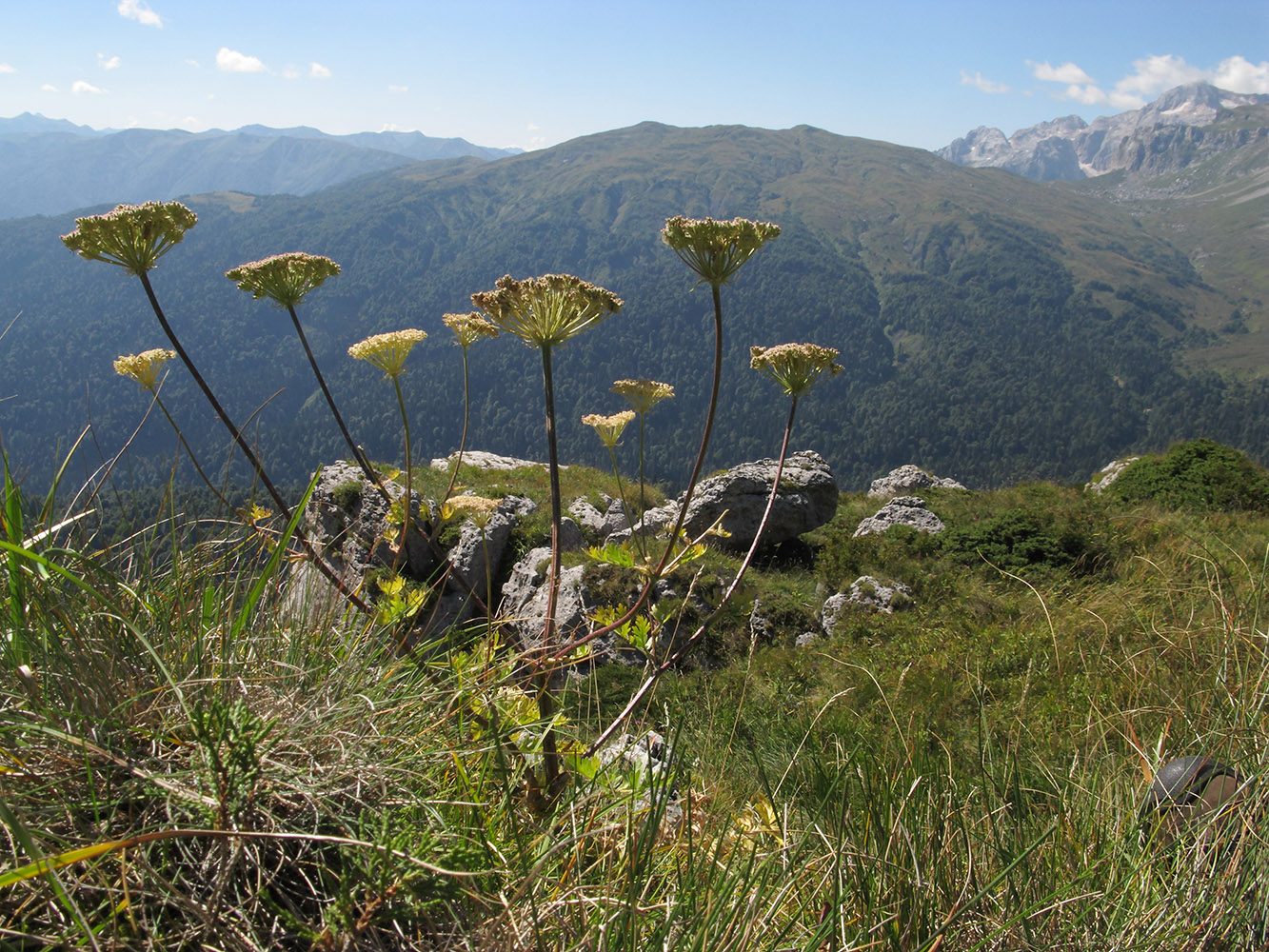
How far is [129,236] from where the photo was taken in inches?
95.8

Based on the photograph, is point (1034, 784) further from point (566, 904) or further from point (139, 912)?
point (139, 912)

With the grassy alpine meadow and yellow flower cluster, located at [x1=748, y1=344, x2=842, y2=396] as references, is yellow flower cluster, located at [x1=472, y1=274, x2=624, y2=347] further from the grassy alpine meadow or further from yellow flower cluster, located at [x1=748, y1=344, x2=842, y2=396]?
yellow flower cluster, located at [x1=748, y1=344, x2=842, y2=396]

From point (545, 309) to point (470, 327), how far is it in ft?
2.59

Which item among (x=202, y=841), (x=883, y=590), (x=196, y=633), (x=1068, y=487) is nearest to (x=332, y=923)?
(x=202, y=841)

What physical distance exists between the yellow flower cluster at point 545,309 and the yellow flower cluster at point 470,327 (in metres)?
0.25

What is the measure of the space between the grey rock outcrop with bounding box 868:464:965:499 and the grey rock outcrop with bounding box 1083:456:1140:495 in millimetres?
3552

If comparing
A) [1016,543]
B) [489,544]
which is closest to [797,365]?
[489,544]

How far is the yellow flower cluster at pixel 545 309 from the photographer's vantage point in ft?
7.23

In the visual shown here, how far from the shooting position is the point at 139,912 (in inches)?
51.4

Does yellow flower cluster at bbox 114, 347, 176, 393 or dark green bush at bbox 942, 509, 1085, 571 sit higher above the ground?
yellow flower cluster at bbox 114, 347, 176, 393

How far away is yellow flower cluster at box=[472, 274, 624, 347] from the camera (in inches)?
86.7

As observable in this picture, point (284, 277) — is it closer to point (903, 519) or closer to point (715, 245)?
point (715, 245)

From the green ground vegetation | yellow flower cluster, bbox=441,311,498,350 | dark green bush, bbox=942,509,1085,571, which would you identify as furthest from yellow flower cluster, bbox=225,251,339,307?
dark green bush, bbox=942,509,1085,571

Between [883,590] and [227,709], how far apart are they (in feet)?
33.4
